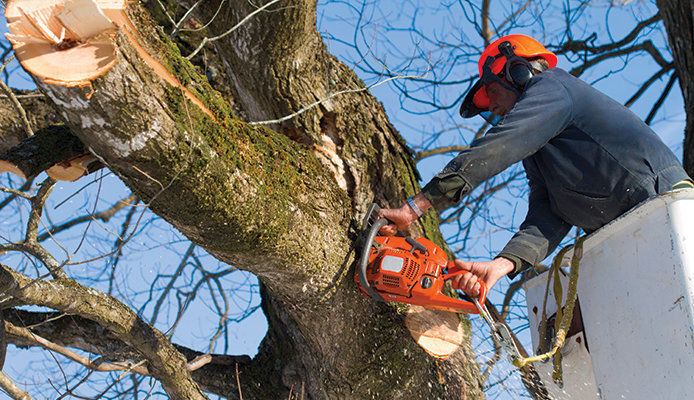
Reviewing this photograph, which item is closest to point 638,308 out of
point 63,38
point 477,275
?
point 477,275

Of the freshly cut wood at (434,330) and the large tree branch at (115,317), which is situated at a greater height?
the large tree branch at (115,317)

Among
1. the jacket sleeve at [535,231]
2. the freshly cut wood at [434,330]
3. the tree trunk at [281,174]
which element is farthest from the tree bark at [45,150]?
the jacket sleeve at [535,231]

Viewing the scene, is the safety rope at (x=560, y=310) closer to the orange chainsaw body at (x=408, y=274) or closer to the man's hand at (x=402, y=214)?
the orange chainsaw body at (x=408, y=274)

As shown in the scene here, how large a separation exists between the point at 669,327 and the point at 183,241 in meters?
4.61

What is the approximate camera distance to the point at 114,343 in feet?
9.84

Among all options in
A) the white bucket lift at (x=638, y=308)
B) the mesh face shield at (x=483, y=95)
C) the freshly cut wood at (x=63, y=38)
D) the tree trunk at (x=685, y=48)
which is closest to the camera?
the freshly cut wood at (x=63, y=38)

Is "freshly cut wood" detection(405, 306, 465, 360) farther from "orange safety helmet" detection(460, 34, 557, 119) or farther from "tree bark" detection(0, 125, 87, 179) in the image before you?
"tree bark" detection(0, 125, 87, 179)

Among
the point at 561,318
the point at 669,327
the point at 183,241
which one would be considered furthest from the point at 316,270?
the point at 183,241

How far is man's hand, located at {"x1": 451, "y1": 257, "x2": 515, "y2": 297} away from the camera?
2.46 m

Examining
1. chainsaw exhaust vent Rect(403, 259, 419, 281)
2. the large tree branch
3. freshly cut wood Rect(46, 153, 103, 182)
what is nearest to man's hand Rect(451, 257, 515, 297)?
chainsaw exhaust vent Rect(403, 259, 419, 281)

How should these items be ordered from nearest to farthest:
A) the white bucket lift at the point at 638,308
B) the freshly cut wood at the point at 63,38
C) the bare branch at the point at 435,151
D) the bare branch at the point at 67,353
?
1. the freshly cut wood at the point at 63,38
2. the white bucket lift at the point at 638,308
3. the bare branch at the point at 67,353
4. the bare branch at the point at 435,151

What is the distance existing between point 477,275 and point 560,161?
623mm

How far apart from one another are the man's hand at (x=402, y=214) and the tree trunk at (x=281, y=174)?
0.59 ft

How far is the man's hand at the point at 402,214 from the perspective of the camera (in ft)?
7.93
